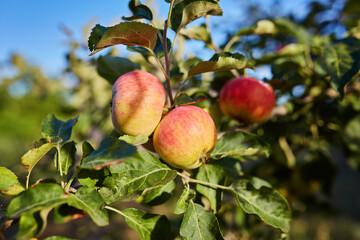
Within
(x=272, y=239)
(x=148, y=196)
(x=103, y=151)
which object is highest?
(x=103, y=151)

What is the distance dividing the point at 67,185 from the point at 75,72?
1.84 m

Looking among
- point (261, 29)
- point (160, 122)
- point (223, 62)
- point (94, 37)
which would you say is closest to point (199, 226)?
point (160, 122)

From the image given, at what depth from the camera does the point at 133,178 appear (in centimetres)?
56

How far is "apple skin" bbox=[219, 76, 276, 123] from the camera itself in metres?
0.88

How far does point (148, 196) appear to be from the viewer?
692mm

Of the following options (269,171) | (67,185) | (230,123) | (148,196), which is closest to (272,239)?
(269,171)

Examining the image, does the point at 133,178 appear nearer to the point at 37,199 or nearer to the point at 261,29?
the point at 37,199

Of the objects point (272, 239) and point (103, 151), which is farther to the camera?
point (272, 239)

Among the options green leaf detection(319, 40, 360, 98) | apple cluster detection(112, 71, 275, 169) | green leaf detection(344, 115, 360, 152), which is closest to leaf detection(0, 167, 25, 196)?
apple cluster detection(112, 71, 275, 169)

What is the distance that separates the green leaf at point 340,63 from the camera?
29.9 inches

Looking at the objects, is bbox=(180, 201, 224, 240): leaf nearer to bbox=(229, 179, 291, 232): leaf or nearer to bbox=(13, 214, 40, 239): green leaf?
bbox=(229, 179, 291, 232): leaf

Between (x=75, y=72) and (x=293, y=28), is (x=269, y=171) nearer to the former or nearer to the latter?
(x=293, y=28)

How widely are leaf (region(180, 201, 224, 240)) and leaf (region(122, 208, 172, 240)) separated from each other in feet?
0.17

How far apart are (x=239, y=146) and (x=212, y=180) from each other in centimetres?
12
